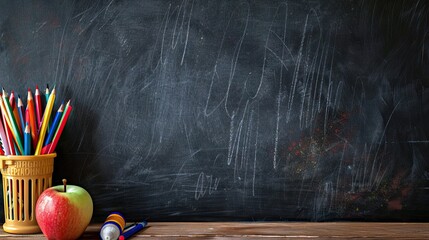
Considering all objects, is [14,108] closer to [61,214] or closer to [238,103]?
[61,214]

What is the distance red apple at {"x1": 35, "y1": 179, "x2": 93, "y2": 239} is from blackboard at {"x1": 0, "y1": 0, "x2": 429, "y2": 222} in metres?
0.21

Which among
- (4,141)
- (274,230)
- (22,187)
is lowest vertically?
(274,230)

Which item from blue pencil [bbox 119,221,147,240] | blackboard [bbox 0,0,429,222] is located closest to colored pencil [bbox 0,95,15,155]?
blackboard [bbox 0,0,429,222]

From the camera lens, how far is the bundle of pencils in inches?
53.0

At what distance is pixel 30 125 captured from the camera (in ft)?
4.46

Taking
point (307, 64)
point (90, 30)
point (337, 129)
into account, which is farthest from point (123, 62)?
point (337, 129)

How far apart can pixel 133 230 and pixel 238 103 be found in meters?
0.45

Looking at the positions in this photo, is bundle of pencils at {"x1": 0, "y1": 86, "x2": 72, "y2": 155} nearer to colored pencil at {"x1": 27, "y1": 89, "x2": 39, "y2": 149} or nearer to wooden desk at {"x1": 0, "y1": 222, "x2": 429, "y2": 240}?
colored pencil at {"x1": 27, "y1": 89, "x2": 39, "y2": 149}

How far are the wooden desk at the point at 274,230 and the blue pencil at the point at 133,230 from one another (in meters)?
0.01

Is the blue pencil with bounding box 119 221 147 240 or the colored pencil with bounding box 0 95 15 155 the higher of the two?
the colored pencil with bounding box 0 95 15 155

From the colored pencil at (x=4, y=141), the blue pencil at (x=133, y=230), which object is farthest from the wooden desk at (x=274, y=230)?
the colored pencil at (x=4, y=141)

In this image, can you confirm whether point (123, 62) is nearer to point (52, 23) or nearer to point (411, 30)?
point (52, 23)

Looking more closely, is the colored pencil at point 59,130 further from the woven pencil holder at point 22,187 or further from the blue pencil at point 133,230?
the blue pencil at point 133,230

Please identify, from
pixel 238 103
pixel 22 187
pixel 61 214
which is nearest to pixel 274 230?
pixel 238 103
